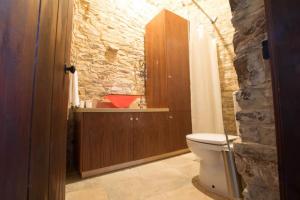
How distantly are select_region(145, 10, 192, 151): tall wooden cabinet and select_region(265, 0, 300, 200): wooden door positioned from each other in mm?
1853

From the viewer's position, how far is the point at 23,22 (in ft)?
1.34

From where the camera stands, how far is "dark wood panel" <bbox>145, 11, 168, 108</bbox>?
2.45m

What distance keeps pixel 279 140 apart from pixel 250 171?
0.96ft

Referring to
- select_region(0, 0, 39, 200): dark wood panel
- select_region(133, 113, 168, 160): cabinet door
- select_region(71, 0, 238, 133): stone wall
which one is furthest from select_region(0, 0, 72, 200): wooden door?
select_region(71, 0, 238, 133): stone wall

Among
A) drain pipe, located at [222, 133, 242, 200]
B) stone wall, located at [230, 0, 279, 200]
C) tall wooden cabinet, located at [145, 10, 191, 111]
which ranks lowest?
drain pipe, located at [222, 133, 242, 200]

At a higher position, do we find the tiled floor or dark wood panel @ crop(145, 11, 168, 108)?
dark wood panel @ crop(145, 11, 168, 108)

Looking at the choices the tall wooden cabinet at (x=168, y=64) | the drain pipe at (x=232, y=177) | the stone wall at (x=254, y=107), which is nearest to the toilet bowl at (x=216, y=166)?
the drain pipe at (x=232, y=177)

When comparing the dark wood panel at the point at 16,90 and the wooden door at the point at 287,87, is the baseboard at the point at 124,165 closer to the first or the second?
the dark wood panel at the point at 16,90

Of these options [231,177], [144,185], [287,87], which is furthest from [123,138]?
[287,87]

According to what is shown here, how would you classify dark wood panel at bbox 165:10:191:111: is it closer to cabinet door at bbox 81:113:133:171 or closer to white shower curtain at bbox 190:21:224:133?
white shower curtain at bbox 190:21:224:133

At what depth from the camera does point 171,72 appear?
8.02ft

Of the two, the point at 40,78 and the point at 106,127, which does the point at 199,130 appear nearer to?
the point at 106,127

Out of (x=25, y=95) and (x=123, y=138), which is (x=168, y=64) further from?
(x=25, y=95)

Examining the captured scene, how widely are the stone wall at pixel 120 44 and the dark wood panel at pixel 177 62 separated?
0.61 metres
